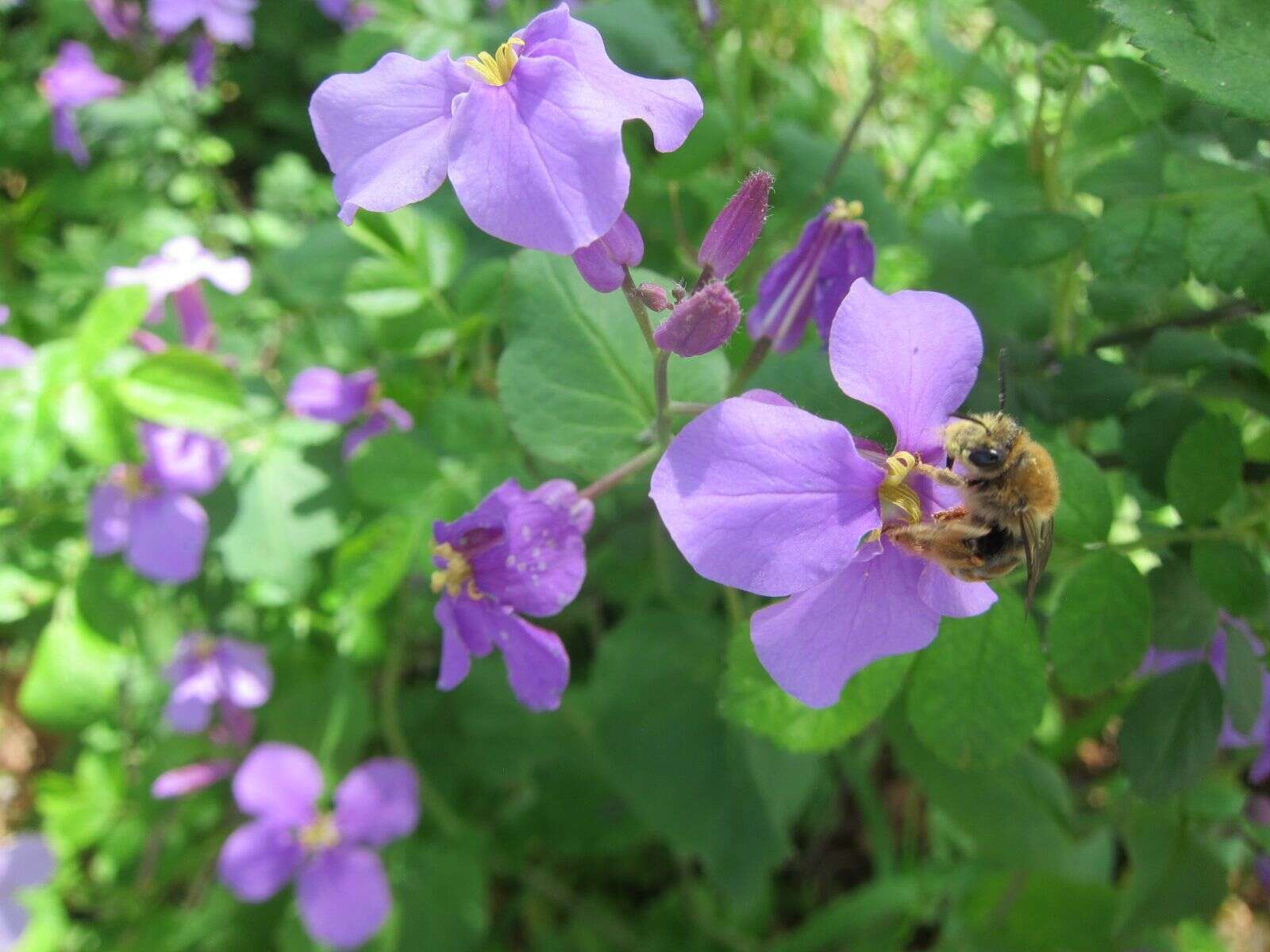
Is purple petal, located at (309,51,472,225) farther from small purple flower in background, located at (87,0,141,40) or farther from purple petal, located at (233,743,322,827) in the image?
small purple flower in background, located at (87,0,141,40)

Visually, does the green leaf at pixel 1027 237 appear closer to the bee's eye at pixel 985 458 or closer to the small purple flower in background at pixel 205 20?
the bee's eye at pixel 985 458

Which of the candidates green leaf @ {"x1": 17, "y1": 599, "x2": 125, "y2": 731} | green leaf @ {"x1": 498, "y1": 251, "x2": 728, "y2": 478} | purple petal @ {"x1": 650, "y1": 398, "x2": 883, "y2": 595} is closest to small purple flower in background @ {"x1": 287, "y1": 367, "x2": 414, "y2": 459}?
green leaf @ {"x1": 498, "y1": 251, "x2": 728, "y2": 478}

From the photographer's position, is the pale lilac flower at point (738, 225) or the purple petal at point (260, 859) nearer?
the pale lilac flower at point (738, 225)

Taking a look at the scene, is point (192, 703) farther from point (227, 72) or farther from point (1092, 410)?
point (227, 72)

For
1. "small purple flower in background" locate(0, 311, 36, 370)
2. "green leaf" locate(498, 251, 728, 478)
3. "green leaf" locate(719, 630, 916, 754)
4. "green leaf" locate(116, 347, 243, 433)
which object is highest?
"green leaf" locate(498, 251, 728, 478)

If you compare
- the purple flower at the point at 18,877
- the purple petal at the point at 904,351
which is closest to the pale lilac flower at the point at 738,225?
the purple petal at the point at 904,351

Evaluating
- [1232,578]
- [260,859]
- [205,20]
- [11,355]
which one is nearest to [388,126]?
[1232,578]
